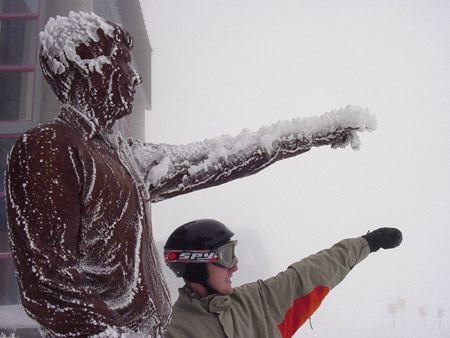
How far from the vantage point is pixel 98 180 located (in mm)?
981

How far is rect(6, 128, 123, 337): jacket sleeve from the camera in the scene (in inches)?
32.5

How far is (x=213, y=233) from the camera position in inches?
77.6

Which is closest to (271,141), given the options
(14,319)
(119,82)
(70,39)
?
(119,82)

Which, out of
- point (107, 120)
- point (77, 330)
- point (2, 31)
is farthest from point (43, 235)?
point (2, 31)

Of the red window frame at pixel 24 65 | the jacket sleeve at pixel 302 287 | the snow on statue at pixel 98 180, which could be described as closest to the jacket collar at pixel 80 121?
the snow on statue at pixel 98 180

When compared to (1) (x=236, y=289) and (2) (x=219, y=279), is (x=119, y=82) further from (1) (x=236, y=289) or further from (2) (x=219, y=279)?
(1) (x=236, y=289)

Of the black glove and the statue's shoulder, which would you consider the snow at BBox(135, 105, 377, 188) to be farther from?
the black glove

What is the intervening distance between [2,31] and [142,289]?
5208mm

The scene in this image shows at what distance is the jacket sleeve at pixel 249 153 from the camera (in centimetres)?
127

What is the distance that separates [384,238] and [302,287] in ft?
1.46

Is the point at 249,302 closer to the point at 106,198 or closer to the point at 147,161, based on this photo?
the point at 147,161

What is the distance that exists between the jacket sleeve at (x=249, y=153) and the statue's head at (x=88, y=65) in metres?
0.24

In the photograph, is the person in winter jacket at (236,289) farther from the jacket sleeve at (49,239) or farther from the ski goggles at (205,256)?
the jacket sleeve at (49,239)

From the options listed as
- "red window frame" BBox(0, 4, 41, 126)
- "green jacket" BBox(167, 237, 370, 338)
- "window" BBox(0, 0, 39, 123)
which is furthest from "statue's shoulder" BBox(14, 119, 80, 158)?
"window" BBox(0, 0, 39, 123)
